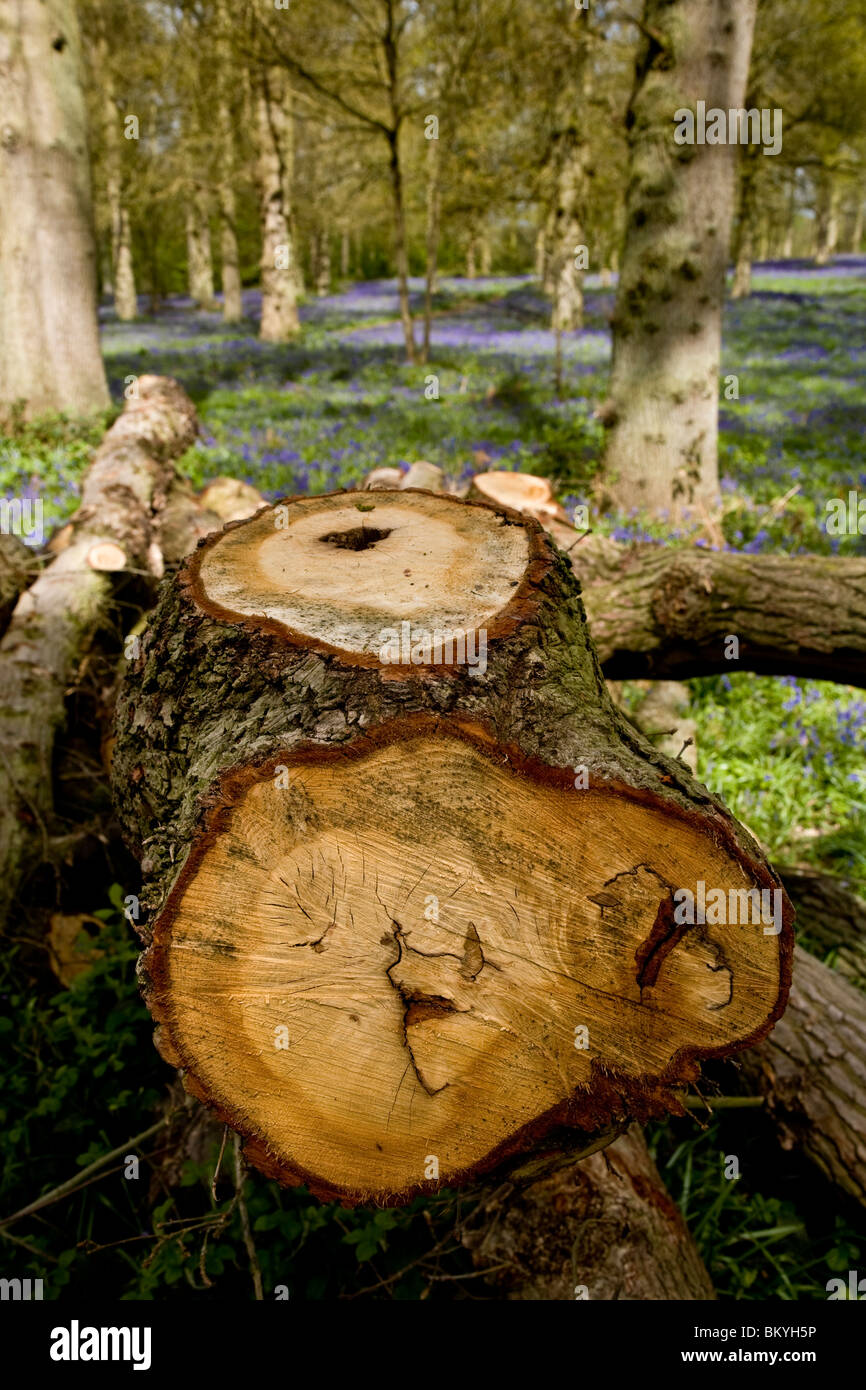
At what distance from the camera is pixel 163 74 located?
19.1 m

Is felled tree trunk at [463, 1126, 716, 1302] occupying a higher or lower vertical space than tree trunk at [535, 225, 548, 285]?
lower

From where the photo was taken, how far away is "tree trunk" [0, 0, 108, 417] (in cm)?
781

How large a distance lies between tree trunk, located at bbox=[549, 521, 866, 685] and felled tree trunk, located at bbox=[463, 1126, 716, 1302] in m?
1.87

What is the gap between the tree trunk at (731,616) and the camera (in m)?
3.23

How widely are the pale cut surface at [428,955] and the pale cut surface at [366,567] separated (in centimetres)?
37

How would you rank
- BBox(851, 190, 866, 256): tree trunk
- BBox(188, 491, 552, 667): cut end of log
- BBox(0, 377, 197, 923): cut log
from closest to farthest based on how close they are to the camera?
BBox(188, 491, 552, 667): cut end of log, BBox(0, 377, 197, 923): cut log, BBox(851, 190, 866, 256): tree trunk

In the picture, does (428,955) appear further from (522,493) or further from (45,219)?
(45,219)

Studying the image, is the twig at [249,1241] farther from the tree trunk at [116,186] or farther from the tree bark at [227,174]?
the tree trunk at [116,186]

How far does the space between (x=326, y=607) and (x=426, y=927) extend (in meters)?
0.74

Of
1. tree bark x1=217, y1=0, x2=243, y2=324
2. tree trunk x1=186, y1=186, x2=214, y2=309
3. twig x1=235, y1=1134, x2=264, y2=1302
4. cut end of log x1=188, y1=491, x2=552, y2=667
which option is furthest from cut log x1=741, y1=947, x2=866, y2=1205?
tree trunk x1=186, y1=186, x2=214, y2=309

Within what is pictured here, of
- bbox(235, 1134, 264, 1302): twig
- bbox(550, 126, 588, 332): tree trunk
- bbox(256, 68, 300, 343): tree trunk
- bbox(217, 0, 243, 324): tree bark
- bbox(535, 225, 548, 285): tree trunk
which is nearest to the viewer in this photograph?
bbox(235, 1134, 264, 1302): twig

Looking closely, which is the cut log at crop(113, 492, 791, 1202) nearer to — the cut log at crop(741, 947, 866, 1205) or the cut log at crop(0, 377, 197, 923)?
the cut log at crop(741, 947, 866, 1205)

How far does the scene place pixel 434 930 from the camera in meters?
1.47
